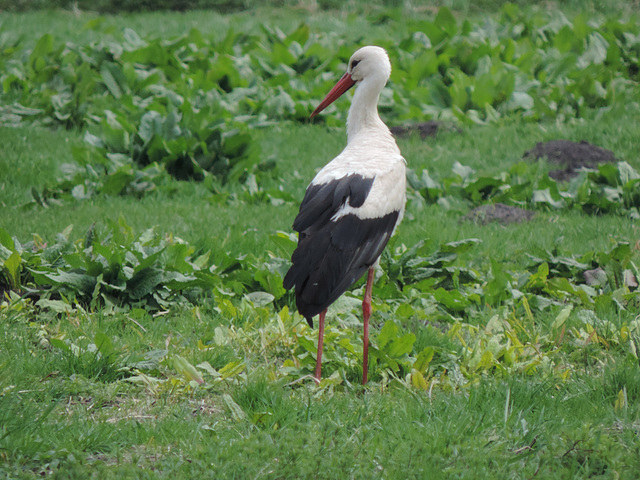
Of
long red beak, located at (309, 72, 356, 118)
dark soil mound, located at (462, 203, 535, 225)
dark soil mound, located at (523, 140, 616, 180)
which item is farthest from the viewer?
dark soil mound, located at (523, 140, 616, 180)

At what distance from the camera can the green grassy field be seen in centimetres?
331

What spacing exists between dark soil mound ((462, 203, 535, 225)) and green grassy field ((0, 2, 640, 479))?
0.42 feet

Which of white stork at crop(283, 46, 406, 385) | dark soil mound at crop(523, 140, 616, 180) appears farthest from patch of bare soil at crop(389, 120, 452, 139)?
white stork at crop(283, 46, 406, 385)

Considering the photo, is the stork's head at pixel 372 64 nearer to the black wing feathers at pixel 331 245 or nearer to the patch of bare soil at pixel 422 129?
the black wing feathers at pixel 331 245

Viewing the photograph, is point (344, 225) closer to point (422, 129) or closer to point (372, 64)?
point (372, 64)

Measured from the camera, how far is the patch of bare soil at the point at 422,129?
9.27 m

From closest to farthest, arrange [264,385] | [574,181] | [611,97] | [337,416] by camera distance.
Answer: [337,416]
[264,385]
[574,181]
[611,97]

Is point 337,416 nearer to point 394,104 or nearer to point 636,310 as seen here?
point 636,310

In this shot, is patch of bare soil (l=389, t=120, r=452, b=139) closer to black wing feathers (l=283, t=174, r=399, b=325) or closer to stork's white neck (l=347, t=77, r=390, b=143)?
stork's white neck (l=347, t=77, r=390, b=143)

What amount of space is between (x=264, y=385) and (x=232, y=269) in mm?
1952

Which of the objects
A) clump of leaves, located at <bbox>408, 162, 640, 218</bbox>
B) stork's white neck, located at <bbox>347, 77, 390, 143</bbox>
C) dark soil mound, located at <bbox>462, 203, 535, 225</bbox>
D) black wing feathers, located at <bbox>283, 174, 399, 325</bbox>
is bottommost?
dark soil mound, located at <bbox>462, 203, 535, 225</bbox>

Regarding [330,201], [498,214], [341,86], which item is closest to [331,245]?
[330,201]

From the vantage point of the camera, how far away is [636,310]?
202 inches

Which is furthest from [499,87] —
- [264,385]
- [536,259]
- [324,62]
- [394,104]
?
[264,385]
